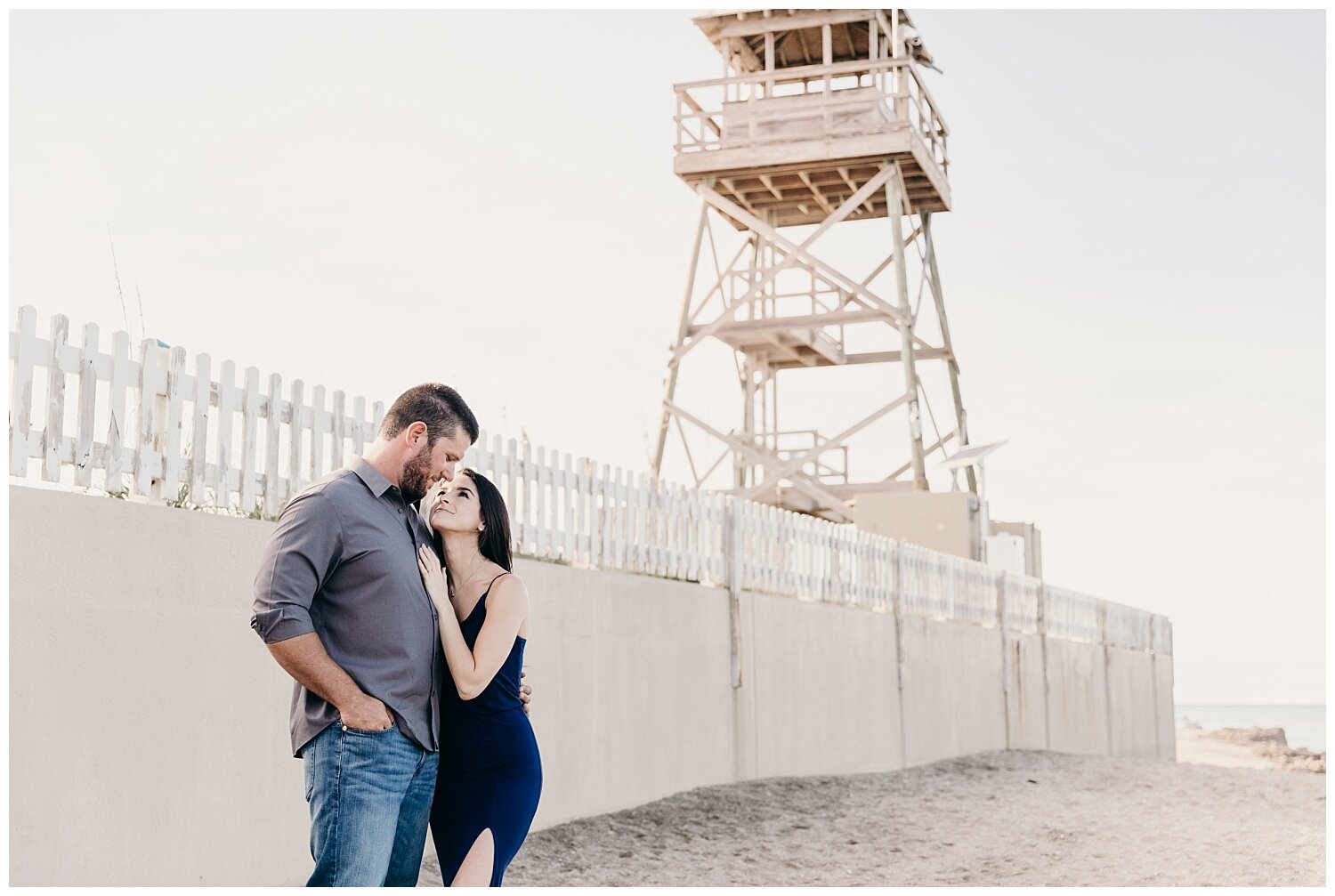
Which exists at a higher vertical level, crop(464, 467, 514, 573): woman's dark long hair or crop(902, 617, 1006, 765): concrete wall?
crop(464, 467, 514, 573): woman's dark long hair

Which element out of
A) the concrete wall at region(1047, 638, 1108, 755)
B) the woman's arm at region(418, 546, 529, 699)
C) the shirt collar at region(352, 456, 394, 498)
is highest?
the shirt collar at region(352, 456, 394, 498)

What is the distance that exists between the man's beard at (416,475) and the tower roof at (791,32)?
17.8 meters

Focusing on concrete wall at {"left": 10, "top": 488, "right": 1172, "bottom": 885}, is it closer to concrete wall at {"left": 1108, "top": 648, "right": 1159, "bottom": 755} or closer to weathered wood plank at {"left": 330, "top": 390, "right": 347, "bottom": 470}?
weathered wood plank at {"left": 330, "top": 390, "right": 347, "bottom": 470}

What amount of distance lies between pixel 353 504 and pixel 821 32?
61.0 feet

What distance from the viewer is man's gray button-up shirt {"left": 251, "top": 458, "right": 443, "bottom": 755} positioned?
3623mm

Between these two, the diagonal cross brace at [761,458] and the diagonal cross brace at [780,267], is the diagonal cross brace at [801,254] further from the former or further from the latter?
the diagonal cross brace at [761,458]

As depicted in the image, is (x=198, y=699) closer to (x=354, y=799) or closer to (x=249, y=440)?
(x=249, y=440)

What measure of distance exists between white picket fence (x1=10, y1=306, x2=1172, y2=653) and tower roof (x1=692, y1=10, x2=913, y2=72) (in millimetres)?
8183

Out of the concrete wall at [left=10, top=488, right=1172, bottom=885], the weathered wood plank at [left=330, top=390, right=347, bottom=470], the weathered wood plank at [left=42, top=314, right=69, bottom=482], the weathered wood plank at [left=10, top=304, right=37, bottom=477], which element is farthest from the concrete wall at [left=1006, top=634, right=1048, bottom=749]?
the weathered wood plank at [left=10, top=304, right=37, bottom=477]

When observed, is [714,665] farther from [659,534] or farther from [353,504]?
[353,504]

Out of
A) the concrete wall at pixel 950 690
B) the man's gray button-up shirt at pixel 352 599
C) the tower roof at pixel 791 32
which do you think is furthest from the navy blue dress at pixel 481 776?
the tower roof at pixel 791 32

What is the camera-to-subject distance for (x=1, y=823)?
5.25 meters

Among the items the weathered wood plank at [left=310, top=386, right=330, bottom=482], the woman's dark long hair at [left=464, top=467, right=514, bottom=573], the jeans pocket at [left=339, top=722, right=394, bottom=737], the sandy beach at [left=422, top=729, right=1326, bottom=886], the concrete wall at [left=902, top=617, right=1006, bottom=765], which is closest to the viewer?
the jeans pocket at [left=339, top=722, right=394, bottom=737]

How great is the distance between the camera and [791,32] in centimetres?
2133
